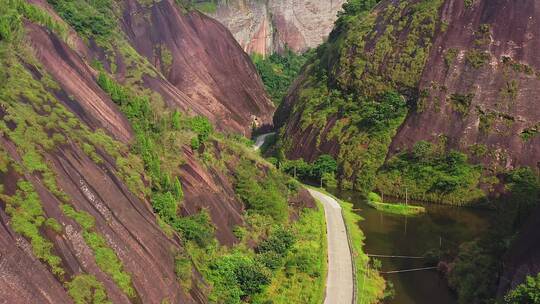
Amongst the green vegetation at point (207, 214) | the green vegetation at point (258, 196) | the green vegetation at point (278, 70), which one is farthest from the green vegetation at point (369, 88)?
the green vegetation at point (278, 70)

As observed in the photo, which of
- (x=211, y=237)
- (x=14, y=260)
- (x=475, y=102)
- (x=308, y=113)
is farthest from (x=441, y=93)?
(x=14, y=260)

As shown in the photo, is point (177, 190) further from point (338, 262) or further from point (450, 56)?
point (450, 56)

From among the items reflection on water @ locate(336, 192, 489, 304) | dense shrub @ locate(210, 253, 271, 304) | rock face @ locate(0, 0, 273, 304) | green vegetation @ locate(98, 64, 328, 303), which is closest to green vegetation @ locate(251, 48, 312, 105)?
A: reflection on water @ locate(336, 192, 489, 304)

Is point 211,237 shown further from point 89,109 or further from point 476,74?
point 476,74

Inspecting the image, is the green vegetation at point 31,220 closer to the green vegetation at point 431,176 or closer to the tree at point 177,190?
the tree at point 177,190

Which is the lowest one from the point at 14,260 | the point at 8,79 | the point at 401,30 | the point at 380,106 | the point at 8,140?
the point at 14,260

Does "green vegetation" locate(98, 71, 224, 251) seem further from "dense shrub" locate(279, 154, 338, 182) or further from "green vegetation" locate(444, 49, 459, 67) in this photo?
"green vegetation" locate(444, 49, 459, 67)
